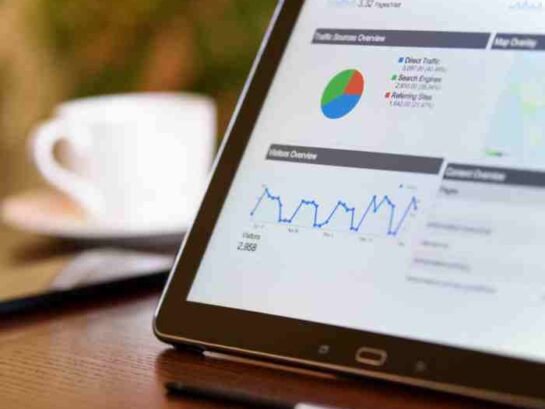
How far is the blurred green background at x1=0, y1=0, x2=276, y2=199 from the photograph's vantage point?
1.11m

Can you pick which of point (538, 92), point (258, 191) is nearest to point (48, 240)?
point (258, 191)

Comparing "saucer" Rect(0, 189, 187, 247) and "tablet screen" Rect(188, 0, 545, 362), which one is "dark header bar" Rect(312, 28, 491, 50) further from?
"saucer" Rect(0, 189, 187, 247)

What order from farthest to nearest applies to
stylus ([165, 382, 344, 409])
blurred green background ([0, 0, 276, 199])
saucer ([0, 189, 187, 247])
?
blurred green background ([0, 0, 276, 199]) → saucer ([0, 189, 187, 247]) → stylus ([165, 382, 344, 409])

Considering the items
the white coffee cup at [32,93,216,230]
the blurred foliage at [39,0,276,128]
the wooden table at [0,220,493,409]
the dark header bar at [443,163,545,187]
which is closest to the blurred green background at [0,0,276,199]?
the blurred foliage at [39,0,276,128]

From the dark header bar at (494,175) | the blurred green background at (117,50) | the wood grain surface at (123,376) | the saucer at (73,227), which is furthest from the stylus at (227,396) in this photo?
the blurred green background at (117,50)

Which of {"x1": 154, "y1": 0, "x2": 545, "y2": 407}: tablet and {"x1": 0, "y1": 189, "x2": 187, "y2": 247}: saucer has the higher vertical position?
{"x1": 154, "y1": 0, "x2": 545, "y2": 407}: tablet

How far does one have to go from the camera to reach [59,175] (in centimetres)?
98

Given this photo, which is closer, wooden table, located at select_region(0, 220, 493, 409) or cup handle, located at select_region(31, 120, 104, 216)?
wooden table, located at select_region(0, 220, 493, 409)

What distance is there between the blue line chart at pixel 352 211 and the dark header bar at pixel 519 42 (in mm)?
86

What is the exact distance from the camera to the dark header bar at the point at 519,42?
1.73 ft

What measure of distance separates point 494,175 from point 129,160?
0.51 metres

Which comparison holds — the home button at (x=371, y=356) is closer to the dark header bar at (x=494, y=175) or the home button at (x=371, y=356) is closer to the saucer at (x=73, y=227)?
the dark header bar at (x=494, y=175)

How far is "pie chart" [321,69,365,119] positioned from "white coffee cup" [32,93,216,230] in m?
0.40

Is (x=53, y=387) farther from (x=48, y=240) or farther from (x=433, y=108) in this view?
(x=48, y=240)
